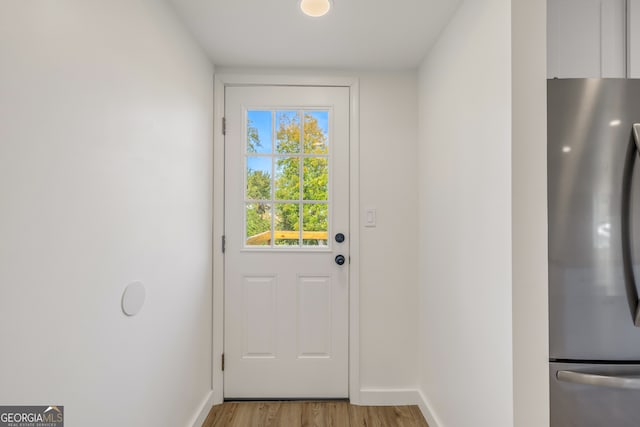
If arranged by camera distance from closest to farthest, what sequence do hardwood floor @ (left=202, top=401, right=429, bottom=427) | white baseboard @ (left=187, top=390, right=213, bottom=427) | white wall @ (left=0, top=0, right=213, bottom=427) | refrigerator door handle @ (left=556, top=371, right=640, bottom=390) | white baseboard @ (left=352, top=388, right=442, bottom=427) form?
1. white wall @ (left=0, top=0, right=213, bottom=427)
2. refrigerator door handle @ (left=556, top=371, right=640, bottom=390)
3. white baseboard @ (left=187, top=390, right=213, bottom=427)
4. hardwood floor @ (left=202, top=401, right=429, bottom=427)
5. white baseboard @ (left=352, top=388, right=442, bottom=427)

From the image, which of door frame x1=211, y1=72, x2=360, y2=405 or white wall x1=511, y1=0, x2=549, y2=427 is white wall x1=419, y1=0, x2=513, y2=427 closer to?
white wall x1=511, y1=0, x2=549, y2=427

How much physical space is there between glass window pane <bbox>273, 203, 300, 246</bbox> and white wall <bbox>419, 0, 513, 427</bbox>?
811 millimetres

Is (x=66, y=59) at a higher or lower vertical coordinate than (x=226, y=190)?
higher

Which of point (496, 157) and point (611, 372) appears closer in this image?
point (611, 372)

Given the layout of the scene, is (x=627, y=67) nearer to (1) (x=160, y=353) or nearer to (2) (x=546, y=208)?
(2) (x=546, y=208)

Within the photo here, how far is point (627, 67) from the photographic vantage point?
46.6 inches

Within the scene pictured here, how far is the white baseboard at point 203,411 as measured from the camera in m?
1.77

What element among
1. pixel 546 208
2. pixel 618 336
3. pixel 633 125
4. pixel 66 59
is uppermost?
pixel 66 59

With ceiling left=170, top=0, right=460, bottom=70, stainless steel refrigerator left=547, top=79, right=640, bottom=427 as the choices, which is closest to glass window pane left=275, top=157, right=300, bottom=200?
ceiling left=170, top=0, right=460, bottom=70

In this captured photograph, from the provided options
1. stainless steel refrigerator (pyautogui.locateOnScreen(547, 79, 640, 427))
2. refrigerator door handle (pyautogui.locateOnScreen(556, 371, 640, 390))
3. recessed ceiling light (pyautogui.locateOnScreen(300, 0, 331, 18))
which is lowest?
refrigerator door handle (pyautogui.locateOnScreen(556, 371, 640, 390))

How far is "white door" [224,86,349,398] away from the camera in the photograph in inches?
83.4

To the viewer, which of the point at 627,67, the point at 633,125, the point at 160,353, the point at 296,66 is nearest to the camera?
the point at 633,125

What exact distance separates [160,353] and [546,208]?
1621 millimetres

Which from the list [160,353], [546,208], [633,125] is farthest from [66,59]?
[633,125]
